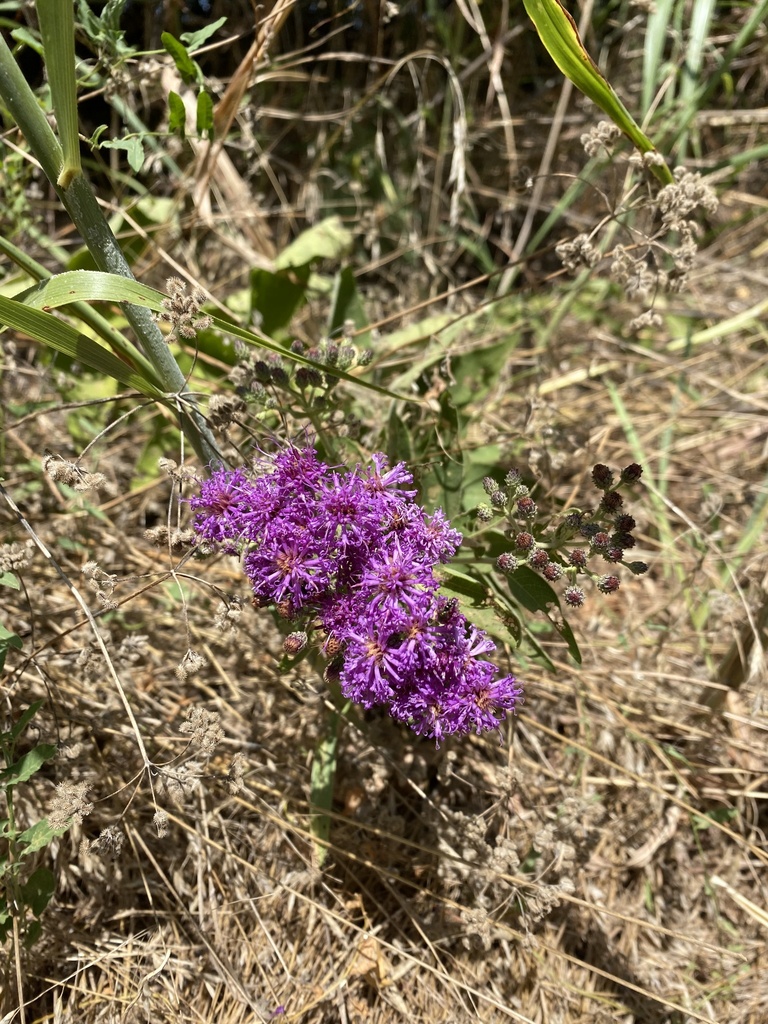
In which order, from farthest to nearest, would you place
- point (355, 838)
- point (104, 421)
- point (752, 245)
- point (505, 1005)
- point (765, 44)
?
1. point (752, 245)
2. point (765, 44)
3. point (104, 421)
4. point (355, 838)
5. point (505, 1005)

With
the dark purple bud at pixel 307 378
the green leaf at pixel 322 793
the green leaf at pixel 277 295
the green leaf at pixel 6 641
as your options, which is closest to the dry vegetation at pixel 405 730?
the green leaf at pixel 322 793

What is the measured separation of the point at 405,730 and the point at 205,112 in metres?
2.41

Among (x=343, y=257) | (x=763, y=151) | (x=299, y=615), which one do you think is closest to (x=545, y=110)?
(x=763, y=151)

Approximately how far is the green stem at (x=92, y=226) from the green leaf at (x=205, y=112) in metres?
0.68

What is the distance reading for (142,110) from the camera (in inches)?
169

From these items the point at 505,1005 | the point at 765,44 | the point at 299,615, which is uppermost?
the point at 765,44

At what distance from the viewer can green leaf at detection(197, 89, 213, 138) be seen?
103 inches

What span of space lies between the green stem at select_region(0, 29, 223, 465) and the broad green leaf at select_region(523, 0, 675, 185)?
147cm

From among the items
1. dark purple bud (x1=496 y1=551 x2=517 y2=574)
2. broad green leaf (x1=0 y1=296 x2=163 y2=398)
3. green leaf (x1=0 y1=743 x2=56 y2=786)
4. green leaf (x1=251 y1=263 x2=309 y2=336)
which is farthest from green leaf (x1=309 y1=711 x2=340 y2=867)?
green leaf (x1=251 y1=263 x2=309 y2=336)

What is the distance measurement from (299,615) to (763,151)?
3885 mm

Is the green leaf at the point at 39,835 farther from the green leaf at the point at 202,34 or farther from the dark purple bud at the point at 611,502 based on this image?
the green leaf at the point at 202,34

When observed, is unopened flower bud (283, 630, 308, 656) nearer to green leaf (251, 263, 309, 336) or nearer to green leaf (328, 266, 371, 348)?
green leaf (328, 266, 371, 348)

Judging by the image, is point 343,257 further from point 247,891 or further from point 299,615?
point 247,891

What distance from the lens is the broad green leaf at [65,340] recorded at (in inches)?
78.1
